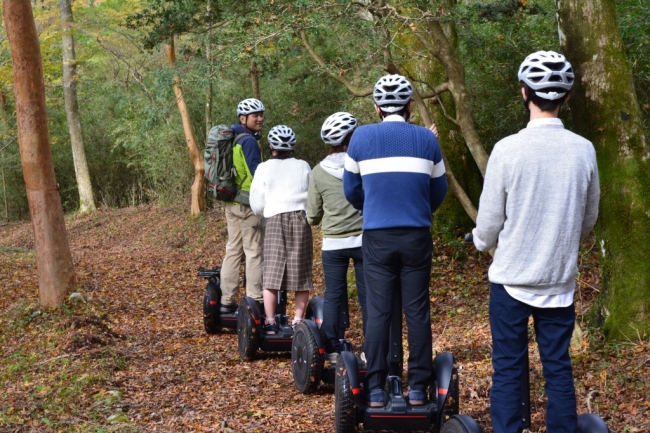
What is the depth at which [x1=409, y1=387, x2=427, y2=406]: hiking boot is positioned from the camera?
4.30 meters

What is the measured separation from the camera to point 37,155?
9.16 m

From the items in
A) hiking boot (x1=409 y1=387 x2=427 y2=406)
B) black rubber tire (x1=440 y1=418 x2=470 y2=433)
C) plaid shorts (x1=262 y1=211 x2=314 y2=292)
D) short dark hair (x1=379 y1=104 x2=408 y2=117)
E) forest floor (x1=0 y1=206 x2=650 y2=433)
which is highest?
short dark hair (x1=379 y1=104 x2=408 y2=117)

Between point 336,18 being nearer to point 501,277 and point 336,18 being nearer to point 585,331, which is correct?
point 585,331

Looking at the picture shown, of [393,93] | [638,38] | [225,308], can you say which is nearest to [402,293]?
[393,93]

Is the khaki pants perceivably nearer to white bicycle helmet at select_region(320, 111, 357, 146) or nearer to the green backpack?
the green backpack

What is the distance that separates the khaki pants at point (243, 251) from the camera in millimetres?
7875

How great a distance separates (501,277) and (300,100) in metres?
16.4

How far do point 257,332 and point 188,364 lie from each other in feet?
2.74

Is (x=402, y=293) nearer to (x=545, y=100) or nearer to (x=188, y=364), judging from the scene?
(x=545, y=100)

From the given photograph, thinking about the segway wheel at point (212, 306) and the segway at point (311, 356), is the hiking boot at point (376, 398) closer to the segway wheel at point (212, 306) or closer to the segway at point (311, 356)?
the segway at point (311, 356)

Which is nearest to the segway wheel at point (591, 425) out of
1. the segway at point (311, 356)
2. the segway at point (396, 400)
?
the segway at point (396, 400)

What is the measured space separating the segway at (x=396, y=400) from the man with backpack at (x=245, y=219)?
3.42 m

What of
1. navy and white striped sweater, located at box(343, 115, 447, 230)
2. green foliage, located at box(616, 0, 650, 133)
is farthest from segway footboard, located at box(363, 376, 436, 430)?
green foliage, located at box(616, 0, 650, 133)

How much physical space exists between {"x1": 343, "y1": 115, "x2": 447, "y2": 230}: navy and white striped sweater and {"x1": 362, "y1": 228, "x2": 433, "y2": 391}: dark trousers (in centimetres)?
9
